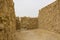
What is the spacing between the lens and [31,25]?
1373 centimetres

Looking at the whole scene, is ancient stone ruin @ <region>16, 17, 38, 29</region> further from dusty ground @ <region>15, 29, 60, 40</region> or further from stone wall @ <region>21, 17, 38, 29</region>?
dusty ground @ <region>15, 29, 60, 40</region>

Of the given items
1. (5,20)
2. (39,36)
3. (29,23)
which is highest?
(5,20)

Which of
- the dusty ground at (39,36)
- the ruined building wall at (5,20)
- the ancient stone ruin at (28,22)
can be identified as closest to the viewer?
the ruined building wall at (5,20)

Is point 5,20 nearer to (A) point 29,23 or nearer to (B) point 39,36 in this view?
(B) point 39,36

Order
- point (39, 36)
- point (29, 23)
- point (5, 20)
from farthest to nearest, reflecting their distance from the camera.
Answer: point (29, 23)
point (39, 36)
point (5, 20)

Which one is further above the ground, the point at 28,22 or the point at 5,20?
the point at 5,20

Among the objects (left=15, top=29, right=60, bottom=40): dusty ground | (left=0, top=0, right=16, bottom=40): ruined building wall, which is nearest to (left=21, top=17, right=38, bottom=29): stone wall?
(left=15, top=29, right=60, bottom=40): dusty ground

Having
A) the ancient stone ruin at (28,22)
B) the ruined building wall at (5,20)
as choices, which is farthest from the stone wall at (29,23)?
the ruined building wall at (5,20)

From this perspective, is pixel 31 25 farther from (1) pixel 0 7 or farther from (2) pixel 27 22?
(1) pixel 0 7

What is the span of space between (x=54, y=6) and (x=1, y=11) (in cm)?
643

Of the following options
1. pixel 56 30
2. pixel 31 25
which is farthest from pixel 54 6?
pixel 31 25

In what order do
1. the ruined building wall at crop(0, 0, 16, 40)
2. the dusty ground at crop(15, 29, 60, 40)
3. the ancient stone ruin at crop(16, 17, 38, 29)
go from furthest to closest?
the ancient stone ruin at crop(16, 17, 38, 29)
the dusty ground at crop(15, 29, 60, 40)
the ruined building wall at crop(0, 0, 16, 40)

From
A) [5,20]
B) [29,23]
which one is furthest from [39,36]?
[29,23]

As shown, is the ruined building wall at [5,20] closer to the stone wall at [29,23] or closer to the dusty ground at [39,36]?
the dusty ground at [39,36]
